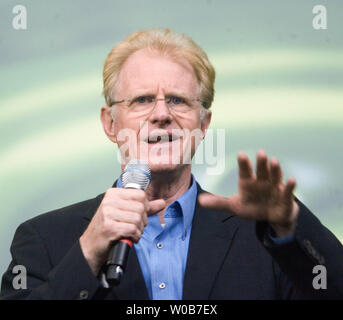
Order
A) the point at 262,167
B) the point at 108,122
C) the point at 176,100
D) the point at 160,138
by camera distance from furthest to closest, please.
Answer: the point at 108,122 → the point at 176,100 → the point at 160,138 → the point at 262,167

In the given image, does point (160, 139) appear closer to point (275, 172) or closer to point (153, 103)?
point (153, 103)

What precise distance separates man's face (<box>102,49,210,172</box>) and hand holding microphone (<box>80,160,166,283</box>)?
1.44 feet

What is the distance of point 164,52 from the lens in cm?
199

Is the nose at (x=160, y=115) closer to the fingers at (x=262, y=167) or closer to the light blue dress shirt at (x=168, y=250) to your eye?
the light blue dress shirt at (x=168, y=250)

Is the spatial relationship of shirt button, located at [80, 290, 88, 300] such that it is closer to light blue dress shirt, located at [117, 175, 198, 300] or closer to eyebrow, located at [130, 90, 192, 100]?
light blue dress shirt, located at [117, 175, 198, 300]

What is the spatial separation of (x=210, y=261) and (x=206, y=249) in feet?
0.16

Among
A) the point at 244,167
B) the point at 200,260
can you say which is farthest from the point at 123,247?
the point at 200,260

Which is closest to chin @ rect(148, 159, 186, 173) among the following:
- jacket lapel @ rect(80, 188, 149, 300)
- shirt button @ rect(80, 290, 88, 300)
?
jacket lapel @ rect(80, 188, 149, 300)

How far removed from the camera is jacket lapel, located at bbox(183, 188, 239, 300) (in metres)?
1.63

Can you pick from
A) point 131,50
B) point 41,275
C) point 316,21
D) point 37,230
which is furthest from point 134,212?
point 316,21

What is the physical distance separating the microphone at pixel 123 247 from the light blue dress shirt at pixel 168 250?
1.19 ft
